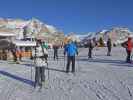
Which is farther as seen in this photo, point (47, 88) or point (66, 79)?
point (66, 79)

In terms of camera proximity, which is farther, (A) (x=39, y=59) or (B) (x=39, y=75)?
(B) (x=39, y=75)

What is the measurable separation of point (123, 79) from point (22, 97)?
509cm

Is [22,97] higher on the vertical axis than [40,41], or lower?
lower

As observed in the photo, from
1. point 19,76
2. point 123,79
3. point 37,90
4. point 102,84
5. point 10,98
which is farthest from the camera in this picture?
point 19,76

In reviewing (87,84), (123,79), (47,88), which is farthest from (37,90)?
(123,79)

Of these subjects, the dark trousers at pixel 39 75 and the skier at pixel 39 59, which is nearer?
the skier at pixel 39 59

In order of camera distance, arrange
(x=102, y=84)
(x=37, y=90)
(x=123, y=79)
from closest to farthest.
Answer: (x=37, y=90) → (x=102, y=84) → (x=123, y=79)

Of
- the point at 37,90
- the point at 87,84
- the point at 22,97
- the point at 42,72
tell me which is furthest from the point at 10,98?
the point at 87,84

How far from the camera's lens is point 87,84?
13172 mm

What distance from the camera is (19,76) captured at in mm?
16500

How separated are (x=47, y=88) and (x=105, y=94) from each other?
261cm

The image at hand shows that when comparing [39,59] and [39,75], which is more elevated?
[39,59]

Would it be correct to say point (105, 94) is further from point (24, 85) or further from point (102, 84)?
point (24, 85)

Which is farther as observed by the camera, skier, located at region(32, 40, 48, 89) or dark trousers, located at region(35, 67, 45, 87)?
dark trousers, located at region(35, 67, 45, 87)
